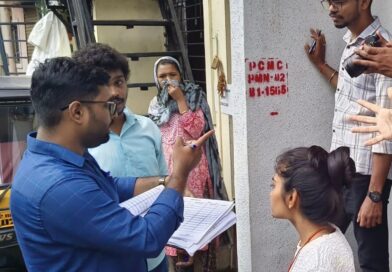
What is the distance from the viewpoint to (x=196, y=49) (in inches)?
209

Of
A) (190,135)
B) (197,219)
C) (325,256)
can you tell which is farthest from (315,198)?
(190,135)

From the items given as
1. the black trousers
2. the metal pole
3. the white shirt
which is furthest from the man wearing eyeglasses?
the metal pole

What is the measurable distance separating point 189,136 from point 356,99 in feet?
4.70

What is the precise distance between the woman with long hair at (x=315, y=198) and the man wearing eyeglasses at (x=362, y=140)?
563 mm

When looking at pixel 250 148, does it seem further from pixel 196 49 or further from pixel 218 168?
pixel 196 49

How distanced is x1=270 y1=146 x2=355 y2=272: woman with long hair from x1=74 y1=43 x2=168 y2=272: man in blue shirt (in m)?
0.74

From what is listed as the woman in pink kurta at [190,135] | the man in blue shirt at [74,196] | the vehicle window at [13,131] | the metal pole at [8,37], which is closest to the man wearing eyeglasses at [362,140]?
the man in blue shirt at [74,196]

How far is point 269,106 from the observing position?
2.36 meters

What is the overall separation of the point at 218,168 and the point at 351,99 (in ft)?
5.05

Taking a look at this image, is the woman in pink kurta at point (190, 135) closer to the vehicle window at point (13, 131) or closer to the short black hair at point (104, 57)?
the vehicle window at point (13, 131)

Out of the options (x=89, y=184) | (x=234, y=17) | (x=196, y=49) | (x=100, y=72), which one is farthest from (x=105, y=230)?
(x=196, y=49)

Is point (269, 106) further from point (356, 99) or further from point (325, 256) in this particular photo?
point (325, 256)

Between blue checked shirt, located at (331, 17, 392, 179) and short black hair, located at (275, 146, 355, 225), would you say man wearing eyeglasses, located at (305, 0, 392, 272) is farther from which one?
short black hair, located at (275, 146, 355, 225)

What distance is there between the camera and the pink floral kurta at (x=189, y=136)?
11.0ft
